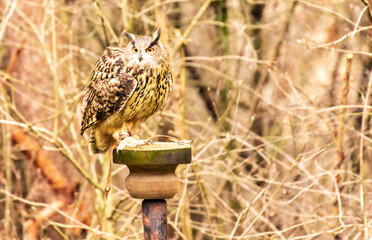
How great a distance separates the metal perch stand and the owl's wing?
730 mm

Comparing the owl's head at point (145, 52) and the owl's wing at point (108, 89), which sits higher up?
the owl's head at point (145, 52)

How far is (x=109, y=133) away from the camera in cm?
433

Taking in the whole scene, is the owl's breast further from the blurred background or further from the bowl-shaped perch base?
the blurred background

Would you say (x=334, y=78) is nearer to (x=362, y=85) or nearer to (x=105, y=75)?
(x=362, y=85)

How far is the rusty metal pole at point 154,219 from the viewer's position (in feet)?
10.9

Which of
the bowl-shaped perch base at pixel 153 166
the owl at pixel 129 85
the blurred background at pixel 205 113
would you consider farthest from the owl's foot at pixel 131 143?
the blurred background at pixel 205 113

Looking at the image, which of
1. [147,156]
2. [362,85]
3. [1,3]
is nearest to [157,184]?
[147,156]

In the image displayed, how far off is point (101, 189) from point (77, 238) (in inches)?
83.3

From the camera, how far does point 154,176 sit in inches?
130

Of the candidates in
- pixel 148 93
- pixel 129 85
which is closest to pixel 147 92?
pixel 148 93

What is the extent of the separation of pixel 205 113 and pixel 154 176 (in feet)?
17.7

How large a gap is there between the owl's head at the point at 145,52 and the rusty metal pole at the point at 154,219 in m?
0.99

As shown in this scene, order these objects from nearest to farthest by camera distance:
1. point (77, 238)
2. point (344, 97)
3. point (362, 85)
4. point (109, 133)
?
point (109, 133) < point (344, 97) < point (362, 85) < point (77, 238)

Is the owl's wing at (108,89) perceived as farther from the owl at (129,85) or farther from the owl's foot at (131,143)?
the owl's foot at (131,143)
